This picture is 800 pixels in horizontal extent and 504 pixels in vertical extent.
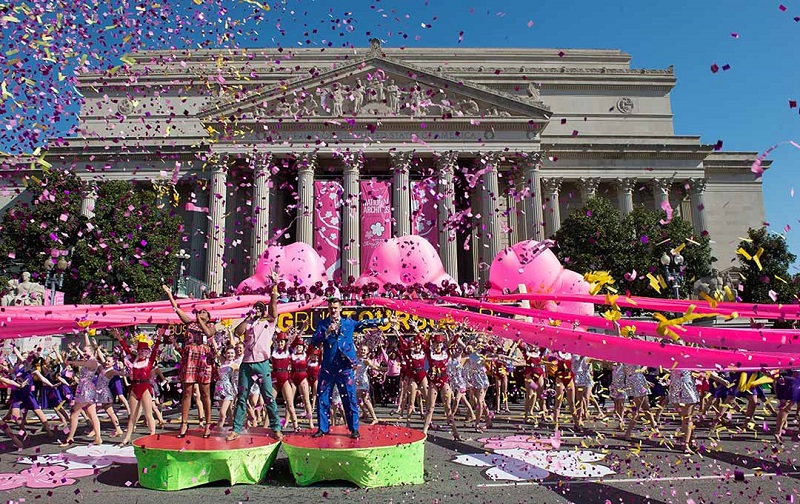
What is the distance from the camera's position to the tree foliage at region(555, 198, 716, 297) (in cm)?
3150

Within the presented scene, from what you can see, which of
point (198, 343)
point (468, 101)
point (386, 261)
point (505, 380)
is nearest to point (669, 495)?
point (198, 343)

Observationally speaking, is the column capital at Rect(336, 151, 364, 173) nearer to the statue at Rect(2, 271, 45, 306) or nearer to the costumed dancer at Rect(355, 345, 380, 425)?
the statue at Rect(2, 271, 45, 306)

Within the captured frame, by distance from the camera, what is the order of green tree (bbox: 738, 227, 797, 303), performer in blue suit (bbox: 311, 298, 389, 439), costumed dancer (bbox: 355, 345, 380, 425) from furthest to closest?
green tree (bbox: 738, 227, 797, 303) → costumed dancer (bbox: 355, 345, 380, 425) → performer in blue suit (bbox: 311, 298, 389, 439)

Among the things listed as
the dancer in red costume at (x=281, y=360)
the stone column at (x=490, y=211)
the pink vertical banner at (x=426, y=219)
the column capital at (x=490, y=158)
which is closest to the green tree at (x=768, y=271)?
the stone column at (x=490, y=211)

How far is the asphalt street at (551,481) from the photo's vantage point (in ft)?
21.7

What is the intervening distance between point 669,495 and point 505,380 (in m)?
9.97

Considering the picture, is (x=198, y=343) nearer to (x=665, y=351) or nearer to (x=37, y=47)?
(x=37, y=47)

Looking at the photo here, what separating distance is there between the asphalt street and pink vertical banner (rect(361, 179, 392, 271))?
23180 mm

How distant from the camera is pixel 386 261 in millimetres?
19828

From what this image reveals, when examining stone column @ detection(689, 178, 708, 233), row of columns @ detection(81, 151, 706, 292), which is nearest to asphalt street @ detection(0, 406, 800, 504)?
row of columns @ detection(81, 151, 706, 292)

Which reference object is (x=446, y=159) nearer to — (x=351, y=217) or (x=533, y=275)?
(x=351, y=217)

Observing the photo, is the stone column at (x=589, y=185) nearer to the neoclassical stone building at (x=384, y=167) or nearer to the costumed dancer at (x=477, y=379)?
the neoclassical stone building at (x=384, y=167)

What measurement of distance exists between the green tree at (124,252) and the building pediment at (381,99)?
28.8 feet

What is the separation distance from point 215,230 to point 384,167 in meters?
13.0
